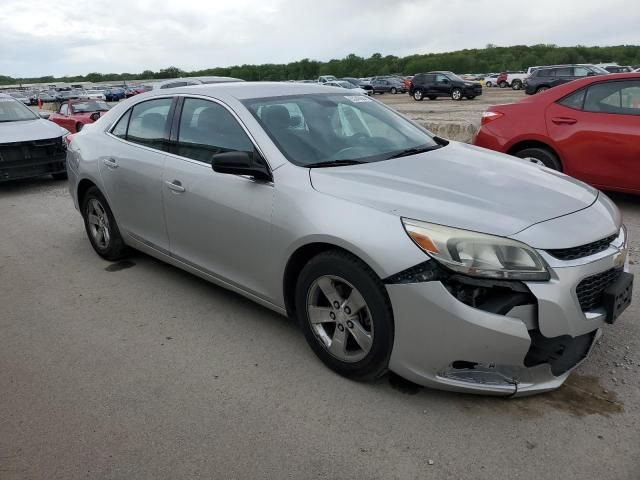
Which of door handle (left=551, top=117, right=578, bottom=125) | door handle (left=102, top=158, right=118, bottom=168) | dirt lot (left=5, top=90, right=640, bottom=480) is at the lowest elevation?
dirt lot (left=5, top=90, right=640, bottom=480)

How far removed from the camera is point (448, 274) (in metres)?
2.55

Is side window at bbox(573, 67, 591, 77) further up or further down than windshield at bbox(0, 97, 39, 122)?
further up

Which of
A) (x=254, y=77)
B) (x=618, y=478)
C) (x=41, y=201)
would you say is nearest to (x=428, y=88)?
(x=41, y=201)

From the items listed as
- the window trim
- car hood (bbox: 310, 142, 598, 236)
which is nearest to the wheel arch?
car hood (bbox: 310, 142, 598, 236)

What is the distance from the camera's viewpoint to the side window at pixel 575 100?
6121 millimetres

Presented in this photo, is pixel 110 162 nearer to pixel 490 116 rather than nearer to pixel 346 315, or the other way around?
pixel 346 315

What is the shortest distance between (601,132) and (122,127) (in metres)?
4.87

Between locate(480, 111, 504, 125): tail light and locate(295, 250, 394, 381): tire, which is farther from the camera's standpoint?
locate(480, 111, 504, 125): tail light

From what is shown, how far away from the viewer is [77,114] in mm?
16484

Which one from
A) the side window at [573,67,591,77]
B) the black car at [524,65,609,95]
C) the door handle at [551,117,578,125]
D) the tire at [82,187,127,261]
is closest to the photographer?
the tire at [82,187,127,261]

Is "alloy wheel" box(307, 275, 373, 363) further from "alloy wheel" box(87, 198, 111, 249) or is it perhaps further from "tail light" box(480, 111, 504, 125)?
"tail light" box(480, 111, 504, 125)

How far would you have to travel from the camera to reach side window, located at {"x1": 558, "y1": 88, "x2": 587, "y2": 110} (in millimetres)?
6121

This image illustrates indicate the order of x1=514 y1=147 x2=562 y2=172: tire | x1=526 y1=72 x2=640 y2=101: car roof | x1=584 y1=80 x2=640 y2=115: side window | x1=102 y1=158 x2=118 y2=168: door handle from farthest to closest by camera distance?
x1=514 y1=147 x2=562 y2=172: tire, x1=526 y1=72 x2=640 y2=101: car roof, x1=584 y1=80 x2=640 y2=115: side window, x1=102 y1=158 x2=118 y2=168: door handle

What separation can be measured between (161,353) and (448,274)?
1.95 m
